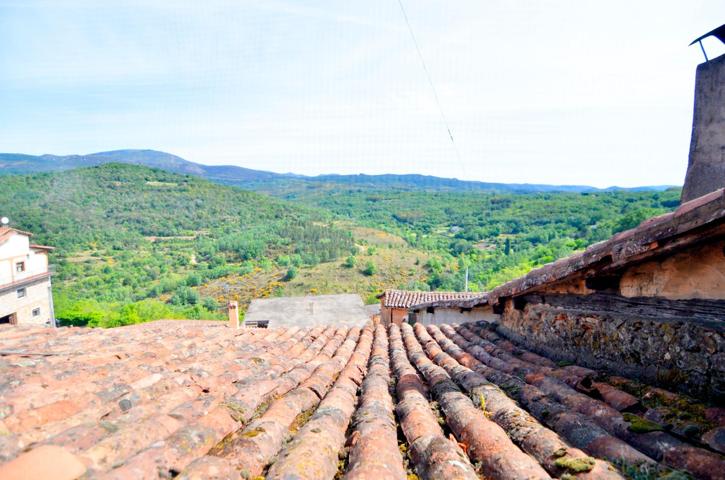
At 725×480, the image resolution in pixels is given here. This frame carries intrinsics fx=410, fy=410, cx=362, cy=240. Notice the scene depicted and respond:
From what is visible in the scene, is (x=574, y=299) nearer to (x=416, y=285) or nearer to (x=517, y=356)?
(x=517, y=356)

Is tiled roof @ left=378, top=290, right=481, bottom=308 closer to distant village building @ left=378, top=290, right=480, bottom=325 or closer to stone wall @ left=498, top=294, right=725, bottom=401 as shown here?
distant village building @ left=378, top=290, right=480, bottom=325

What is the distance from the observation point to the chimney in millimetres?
4801

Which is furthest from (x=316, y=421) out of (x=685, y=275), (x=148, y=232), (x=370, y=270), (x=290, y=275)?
(x=148, y=232)

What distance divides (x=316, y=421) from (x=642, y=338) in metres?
2.48

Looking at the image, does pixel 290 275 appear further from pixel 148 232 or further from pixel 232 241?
pixel 148 232

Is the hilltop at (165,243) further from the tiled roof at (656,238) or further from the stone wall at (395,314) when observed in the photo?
the tiled roof at (656,238)

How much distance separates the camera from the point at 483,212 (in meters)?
98.2

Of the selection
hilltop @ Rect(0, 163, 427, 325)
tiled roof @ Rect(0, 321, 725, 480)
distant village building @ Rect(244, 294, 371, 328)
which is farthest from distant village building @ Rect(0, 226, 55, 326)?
tiled roof @ Rect(0, 321, 725, 480)

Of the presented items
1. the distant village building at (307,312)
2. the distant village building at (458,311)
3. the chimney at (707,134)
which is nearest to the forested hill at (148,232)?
the distant village building at (307,312)

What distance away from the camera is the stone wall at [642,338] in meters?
2.56

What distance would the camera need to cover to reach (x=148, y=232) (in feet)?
222

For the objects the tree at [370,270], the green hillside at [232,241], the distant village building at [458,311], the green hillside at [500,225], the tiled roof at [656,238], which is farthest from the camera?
the tree at [370,270]

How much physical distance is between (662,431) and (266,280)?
47760 millimetres

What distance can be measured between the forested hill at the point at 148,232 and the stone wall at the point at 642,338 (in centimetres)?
2793
